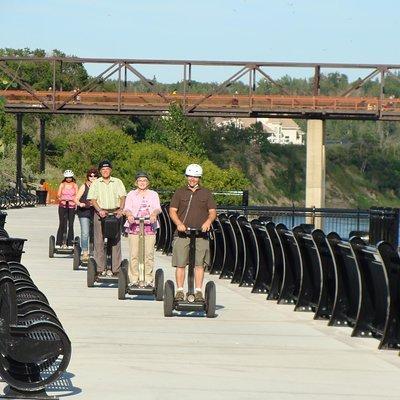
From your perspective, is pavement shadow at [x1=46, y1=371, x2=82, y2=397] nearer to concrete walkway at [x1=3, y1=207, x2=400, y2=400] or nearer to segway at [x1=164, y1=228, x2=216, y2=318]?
concrete walkway at [x1=3, y1=207, x2=400, y2=400]

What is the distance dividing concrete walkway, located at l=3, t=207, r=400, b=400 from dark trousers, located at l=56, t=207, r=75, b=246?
994 centimetres

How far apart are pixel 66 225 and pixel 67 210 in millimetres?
370

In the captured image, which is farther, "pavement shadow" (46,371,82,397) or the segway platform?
the segway platform

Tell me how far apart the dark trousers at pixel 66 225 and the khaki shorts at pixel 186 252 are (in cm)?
1279

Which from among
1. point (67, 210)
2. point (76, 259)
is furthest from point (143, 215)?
point (67, 210)

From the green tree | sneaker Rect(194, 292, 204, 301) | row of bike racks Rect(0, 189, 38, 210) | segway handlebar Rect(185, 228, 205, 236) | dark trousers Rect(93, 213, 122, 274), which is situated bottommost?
row of bike racks Rect(0, 189, 38, 210)

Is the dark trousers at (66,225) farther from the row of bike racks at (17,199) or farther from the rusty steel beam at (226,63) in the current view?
the rusty steel beam at (226,63)

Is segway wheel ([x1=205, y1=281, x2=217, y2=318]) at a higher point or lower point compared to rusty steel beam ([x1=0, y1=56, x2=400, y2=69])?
lower

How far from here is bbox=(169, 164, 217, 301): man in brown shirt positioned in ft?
63.9

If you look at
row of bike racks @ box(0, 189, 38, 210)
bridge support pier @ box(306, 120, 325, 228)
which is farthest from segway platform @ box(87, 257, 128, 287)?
bridge support pier @ box(306, 120, 325, 228)

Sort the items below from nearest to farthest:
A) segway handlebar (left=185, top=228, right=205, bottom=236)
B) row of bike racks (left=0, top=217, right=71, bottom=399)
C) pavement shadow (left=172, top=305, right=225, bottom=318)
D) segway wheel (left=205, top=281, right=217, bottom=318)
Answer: row of bike racks (left=0, top=217, right=71, bottom=399) → segway wheel (left=205, top=281, right=217, bottom=318) → segway handlebar (left=185, top=228, right=205, bottom=236) → pavement shadow (left=172, top=305, right=225, bottom=318)

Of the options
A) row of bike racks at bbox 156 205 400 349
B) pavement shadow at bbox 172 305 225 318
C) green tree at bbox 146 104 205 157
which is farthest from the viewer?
green tree at bbox 146 104 205 157

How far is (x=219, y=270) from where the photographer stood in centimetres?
2881

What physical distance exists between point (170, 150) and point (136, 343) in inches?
2333
